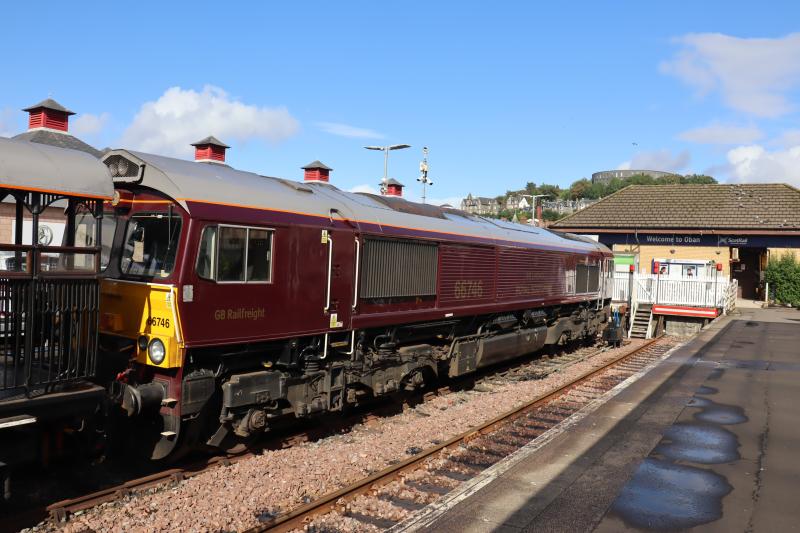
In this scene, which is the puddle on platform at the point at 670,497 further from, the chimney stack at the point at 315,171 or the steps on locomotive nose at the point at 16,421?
the chimney stack at the point at 315,171

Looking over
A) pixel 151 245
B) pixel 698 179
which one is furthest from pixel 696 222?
pixel 698 179

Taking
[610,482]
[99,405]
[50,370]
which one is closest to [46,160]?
[50,370]

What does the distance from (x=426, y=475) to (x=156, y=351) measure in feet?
11.7

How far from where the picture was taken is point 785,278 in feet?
122

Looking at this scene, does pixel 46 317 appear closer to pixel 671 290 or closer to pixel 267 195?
pixel 267 195

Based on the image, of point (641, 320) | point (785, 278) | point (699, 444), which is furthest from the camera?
point (785, 278)

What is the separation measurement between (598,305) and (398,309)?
12.9 m

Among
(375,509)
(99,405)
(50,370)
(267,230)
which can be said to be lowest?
(375,509)

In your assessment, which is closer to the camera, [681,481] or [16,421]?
[16,421]

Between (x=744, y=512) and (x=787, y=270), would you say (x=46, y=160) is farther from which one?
(x=787, y=270)

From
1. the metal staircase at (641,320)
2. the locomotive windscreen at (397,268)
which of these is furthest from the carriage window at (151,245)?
the metal staircase at (641,320)

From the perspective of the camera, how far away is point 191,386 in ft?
23.0

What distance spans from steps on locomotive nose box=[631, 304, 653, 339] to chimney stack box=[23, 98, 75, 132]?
22849 millimetres

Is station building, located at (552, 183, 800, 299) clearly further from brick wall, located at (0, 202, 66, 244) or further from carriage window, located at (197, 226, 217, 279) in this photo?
brick wall, located at (0, 202, 66, 244)
